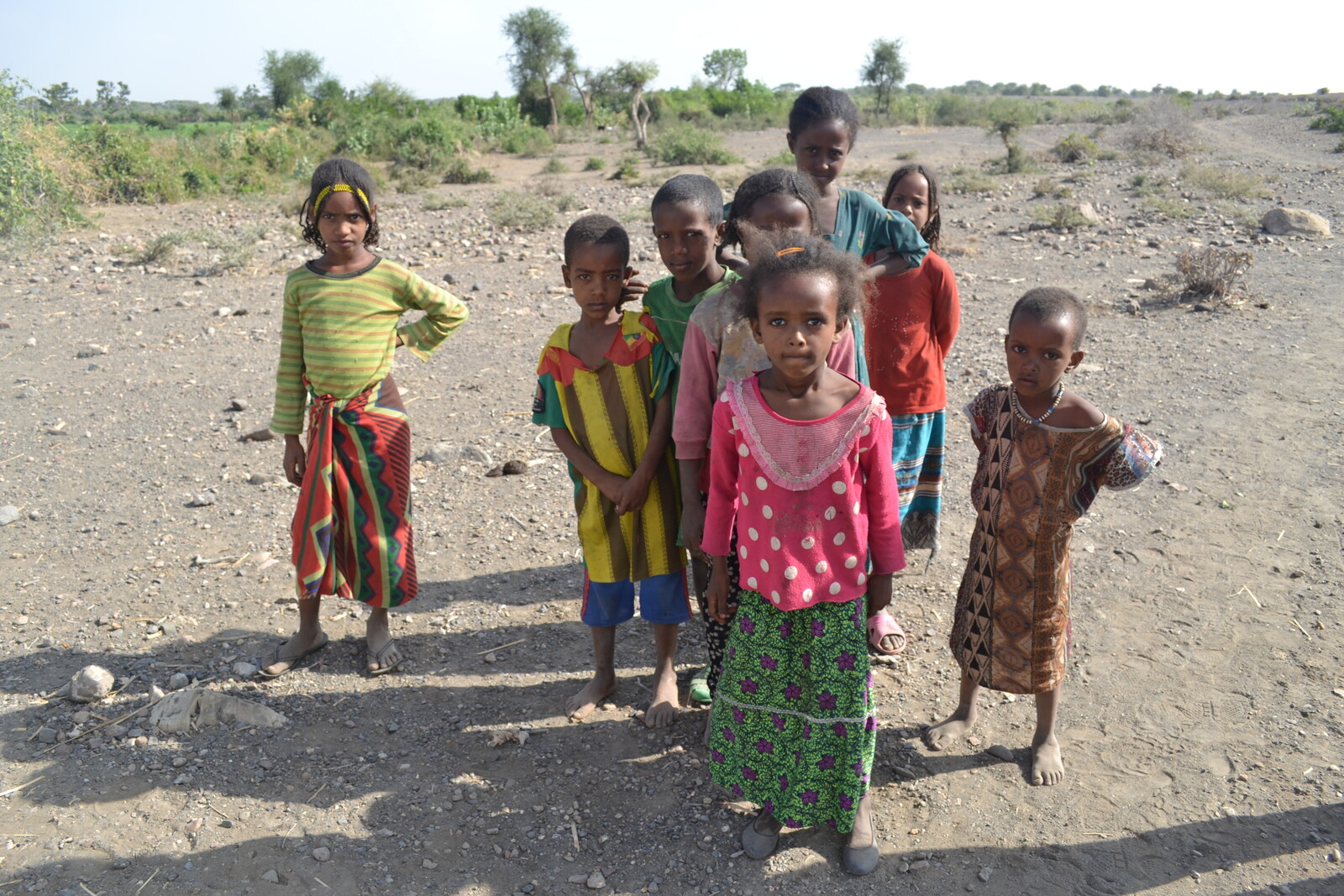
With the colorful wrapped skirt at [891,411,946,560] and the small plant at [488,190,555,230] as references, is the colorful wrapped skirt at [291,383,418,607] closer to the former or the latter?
the colorful wrapped skirt at [891,411,946,560]

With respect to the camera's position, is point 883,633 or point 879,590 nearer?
point 879,590

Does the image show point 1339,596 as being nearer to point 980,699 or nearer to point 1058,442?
point 980,699

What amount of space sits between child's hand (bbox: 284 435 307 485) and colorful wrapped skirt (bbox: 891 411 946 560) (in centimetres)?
209

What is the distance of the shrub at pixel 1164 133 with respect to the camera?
18.4 meters

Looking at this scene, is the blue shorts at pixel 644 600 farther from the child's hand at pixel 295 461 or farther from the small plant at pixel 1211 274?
the small plant at pixel 1211 274

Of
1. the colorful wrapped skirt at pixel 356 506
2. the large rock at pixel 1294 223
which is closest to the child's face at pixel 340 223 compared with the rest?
the colorful wrapped skirt at pixel 356 506

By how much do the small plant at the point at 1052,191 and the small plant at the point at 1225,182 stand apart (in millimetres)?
1886

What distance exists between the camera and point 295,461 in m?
3.13

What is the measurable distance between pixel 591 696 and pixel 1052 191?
12.8 m

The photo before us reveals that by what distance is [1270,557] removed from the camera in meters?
3.78

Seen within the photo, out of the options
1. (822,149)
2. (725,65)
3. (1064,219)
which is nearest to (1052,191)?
(1064,219)

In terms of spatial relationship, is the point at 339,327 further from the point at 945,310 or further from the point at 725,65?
the point at 725,65

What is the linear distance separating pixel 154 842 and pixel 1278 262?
10605 mm

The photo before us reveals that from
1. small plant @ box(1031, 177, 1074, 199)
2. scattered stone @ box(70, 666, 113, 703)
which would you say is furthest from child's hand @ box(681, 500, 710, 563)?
small plant @ box(1031, 177, 1074, 199)
